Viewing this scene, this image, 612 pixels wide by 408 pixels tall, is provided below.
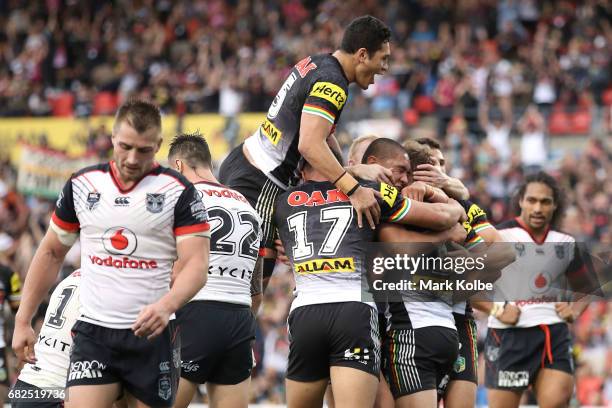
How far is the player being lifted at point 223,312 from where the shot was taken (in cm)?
744

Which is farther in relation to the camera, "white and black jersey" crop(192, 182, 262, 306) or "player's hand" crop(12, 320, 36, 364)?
"white and black jersey" crop(192, 182, 262, 306)

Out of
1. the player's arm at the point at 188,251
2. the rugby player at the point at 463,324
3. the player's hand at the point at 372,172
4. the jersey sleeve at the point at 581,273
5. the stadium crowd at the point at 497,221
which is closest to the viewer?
the player's arm at the point at 188,251

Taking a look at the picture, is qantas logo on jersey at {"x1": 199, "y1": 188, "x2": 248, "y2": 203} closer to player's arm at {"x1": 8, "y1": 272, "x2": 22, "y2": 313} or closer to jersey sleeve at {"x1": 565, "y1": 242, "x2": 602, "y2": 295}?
player's arm at {"x1": 8, "y1": 272, "x2": 22, "y2": 313}

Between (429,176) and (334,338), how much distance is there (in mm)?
1572

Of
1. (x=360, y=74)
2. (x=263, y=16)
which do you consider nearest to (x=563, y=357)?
(x=360, y=74)

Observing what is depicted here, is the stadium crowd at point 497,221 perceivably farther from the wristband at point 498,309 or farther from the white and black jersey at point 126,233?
the white and black jersey at point 126,233

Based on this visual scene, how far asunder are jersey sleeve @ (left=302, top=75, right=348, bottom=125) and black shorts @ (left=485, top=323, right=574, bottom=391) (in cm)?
336

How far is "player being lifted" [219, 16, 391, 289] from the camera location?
287 inches

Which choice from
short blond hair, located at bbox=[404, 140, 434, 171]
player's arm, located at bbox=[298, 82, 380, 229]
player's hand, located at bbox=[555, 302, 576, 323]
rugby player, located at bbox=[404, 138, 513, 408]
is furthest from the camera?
player's hand, located at bbox=[555, 302, 576, 323]

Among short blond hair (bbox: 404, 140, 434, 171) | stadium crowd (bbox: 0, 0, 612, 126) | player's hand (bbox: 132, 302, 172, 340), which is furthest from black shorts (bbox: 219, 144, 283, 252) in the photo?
stadium crowd (bbox: 0, 0, 612, 126)

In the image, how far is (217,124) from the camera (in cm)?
2288

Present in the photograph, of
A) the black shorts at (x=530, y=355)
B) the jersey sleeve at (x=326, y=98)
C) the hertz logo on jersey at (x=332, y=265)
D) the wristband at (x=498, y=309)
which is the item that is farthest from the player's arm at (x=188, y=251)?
the black shorts at (x=530, y=355)

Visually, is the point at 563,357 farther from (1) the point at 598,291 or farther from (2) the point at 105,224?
(2) the point at 105,224

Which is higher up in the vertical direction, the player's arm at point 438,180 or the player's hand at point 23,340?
the player's arm at point 438,180
